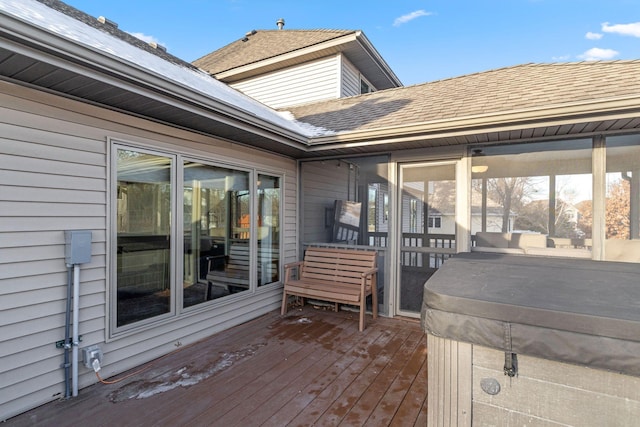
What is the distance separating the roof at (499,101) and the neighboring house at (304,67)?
1852mm

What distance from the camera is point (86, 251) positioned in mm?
2473

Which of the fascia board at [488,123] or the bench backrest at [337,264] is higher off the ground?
the fascia board at [488,123]

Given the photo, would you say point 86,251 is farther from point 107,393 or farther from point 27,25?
point 27,25

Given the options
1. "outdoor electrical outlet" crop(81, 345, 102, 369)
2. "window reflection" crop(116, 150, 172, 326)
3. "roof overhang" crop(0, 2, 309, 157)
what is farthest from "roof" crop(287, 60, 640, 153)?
"outdoor electrical outlet" crop(81, 345, 102, 369)

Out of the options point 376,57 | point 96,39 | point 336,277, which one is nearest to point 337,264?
point 336,277

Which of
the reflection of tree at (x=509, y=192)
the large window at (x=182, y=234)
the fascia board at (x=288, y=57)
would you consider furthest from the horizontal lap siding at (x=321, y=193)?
the fascia board at (x=288, y=57)

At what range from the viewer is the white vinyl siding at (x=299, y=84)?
720 centimetres

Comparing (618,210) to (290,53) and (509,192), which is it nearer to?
(509,192)

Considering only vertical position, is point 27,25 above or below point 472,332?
above

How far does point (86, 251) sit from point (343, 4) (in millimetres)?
10307

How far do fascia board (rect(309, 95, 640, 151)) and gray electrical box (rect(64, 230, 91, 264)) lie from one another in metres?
2.74

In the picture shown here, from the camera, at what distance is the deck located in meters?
2.19

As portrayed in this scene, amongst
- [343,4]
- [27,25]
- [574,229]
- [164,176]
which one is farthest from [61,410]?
[343,4]

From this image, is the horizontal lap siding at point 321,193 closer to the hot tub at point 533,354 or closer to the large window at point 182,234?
the large window at point 182,234
